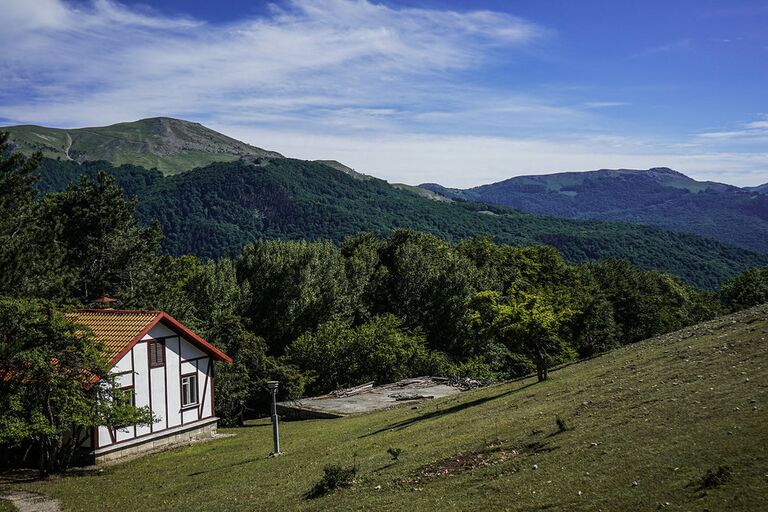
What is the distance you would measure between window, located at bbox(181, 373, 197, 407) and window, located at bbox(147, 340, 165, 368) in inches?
80.9

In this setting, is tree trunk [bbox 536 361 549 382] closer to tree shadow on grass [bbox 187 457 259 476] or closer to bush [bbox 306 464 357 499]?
tree shadow on grass [bbox 187 457 259 476]

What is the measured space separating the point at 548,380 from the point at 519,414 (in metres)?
11.4

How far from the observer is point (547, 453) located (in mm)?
17328

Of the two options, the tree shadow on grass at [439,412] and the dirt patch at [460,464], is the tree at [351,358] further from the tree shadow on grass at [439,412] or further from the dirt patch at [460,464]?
the dirt patch at [460,464]

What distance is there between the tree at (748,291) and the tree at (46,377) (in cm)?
9421

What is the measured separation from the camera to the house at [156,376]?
32.3 metres

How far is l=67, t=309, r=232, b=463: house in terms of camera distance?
32.3 metres

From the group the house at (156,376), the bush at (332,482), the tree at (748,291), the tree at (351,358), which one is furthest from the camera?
the tree at (748,291)

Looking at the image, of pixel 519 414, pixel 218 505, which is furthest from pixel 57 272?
pixel 519 414

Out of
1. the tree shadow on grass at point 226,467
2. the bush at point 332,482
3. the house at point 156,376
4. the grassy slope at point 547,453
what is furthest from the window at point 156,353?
the bush at point 332,482

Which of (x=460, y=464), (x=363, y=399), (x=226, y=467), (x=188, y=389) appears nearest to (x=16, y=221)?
(x=188, y=389)

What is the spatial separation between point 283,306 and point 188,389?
31621 mm

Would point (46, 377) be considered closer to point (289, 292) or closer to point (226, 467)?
point (226, 467)

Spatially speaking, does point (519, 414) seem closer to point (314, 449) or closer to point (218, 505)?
point (314, 449)
